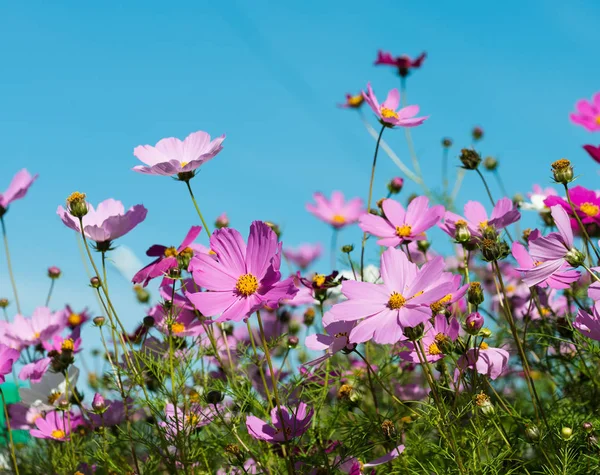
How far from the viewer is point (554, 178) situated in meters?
1.06

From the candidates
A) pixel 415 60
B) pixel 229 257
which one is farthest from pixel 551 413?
pixel 415 60

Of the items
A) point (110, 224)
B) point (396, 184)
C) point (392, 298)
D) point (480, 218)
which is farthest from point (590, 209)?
point (110, 224)

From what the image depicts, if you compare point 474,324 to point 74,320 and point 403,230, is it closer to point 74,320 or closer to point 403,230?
point 403,230

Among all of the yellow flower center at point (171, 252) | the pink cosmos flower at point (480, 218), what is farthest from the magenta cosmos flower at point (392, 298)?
the yellow flower center at point (171, 252)

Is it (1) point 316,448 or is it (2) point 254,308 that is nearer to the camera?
(2) point 254,308

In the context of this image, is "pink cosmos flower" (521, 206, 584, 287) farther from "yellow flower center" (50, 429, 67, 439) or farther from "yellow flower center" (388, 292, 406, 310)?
"yellow flower center" (50, 429, 67, 439)

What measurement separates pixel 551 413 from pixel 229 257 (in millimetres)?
751

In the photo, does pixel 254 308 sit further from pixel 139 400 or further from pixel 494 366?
pixel 139 400

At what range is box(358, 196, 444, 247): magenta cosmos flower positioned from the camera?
1296mm

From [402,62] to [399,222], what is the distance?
186 centimetres

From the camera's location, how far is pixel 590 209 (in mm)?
1377

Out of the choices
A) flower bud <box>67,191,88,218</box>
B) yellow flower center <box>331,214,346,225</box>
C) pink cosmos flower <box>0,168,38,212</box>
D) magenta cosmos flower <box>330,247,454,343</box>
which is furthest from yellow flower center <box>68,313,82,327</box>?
yellow flower center <box>331,214,346,225</box>

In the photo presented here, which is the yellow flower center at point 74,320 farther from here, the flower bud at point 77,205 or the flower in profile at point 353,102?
the flower in profile at point 353,102

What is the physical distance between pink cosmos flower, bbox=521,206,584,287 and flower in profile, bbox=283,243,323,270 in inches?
95.1
